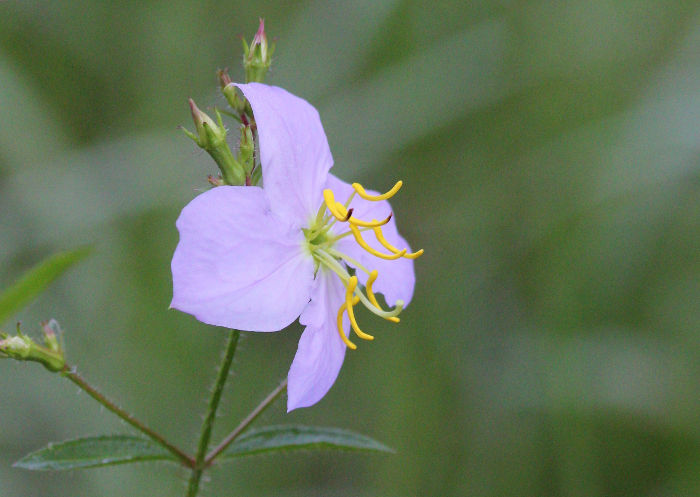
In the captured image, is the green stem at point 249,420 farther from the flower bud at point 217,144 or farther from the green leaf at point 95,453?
the flower bud at point 217,144

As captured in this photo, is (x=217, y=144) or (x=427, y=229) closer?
(x=217, y=144)

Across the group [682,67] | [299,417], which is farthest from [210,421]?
[682,67]

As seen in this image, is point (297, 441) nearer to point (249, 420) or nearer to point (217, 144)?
point (249, 420)

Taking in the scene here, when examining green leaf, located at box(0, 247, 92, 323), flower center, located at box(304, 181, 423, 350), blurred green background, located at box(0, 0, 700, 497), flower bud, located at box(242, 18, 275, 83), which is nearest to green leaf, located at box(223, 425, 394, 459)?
flower center, located at box(304, 181, 423, 350)

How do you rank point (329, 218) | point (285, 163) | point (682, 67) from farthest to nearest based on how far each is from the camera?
point (682, 67), point (329, 218), point (285, 163)

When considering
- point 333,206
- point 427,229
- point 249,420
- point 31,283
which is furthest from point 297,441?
point 427,229

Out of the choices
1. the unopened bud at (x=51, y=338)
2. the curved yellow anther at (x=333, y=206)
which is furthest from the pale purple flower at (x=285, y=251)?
the unopened bud at (x=51, y=338)

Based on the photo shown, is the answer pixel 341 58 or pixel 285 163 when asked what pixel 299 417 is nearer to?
pixel 341 58
